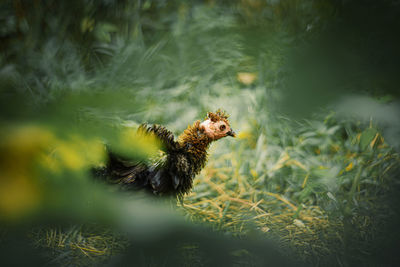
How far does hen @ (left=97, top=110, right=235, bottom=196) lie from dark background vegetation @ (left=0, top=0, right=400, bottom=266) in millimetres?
21

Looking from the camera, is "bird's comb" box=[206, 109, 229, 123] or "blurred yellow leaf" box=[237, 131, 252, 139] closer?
"bird's comb" box=[206, 109, 229, 123]

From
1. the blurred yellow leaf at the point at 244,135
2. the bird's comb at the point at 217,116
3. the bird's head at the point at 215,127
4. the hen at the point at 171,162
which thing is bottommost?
the hen at the point at 171,162

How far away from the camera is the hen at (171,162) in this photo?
1.72 ft

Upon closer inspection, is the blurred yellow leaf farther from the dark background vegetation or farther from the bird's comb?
the bird's comb

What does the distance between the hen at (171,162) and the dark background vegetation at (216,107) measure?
2 cm

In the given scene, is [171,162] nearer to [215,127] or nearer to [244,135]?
[215,127]

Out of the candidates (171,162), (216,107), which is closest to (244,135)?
(216,107)

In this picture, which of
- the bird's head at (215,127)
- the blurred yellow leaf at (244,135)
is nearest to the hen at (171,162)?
the bird's head at (215,127)

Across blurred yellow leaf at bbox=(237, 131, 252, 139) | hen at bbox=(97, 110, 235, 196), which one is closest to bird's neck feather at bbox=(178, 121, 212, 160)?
hen at bbox=(97, 110, 235, 196)

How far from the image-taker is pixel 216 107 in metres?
0.62

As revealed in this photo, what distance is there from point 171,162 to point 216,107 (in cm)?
15

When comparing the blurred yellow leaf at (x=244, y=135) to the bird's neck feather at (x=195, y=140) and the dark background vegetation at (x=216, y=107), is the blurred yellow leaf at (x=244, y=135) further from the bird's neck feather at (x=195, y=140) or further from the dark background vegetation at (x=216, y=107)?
the bird's neck feather at (x=195, y=140)

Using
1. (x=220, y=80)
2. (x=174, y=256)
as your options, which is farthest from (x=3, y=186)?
(x=220, y=80)

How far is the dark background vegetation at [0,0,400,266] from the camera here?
0.54 metres
